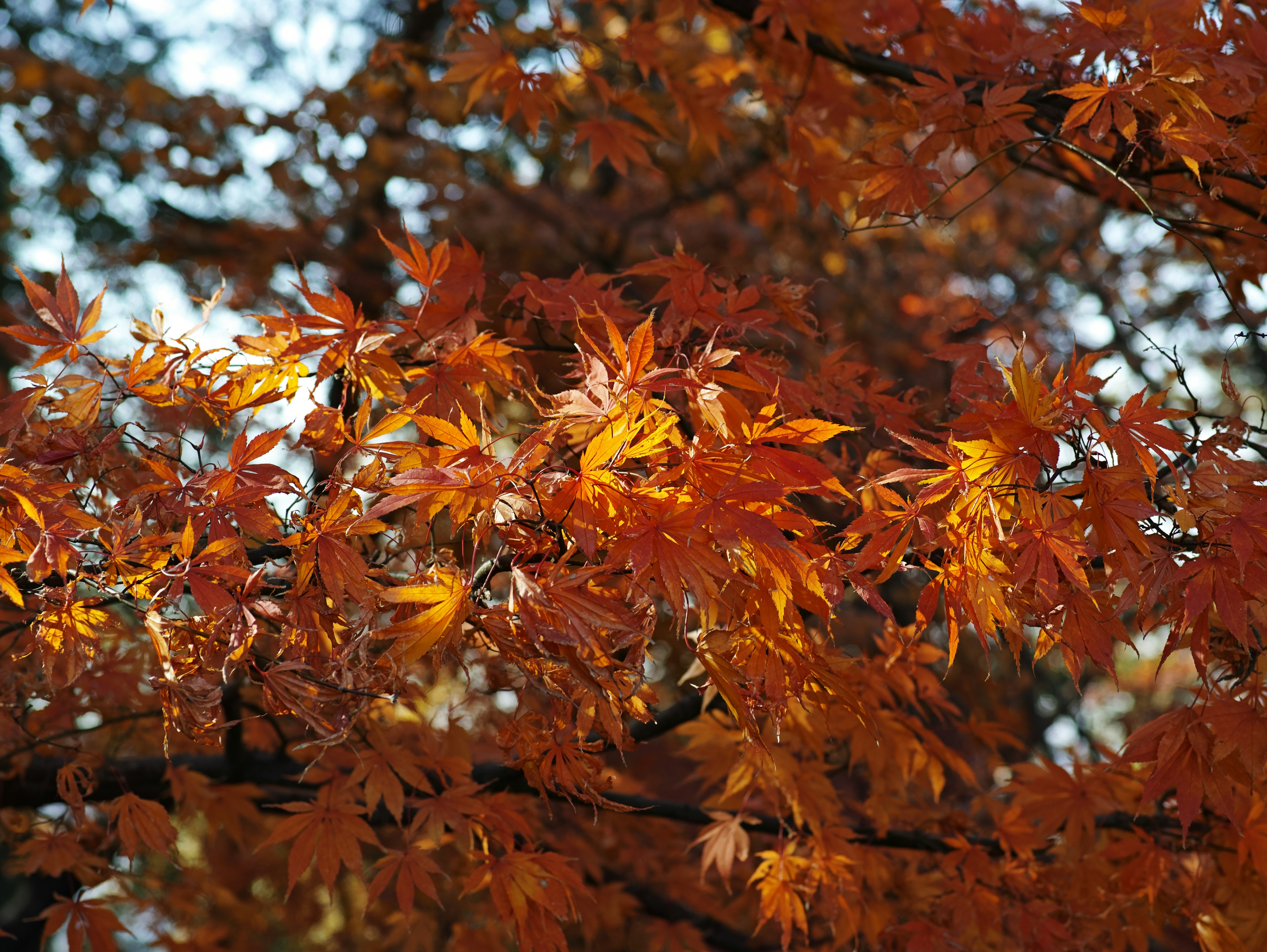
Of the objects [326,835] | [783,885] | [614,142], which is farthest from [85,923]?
[614,142]

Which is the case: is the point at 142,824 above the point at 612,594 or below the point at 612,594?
below

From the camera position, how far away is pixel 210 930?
15.0 feet

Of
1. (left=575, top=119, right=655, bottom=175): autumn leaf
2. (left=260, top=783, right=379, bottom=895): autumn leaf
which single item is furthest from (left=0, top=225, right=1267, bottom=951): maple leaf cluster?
(left=575, top=119, right=655, bottom=175): autumn leaf

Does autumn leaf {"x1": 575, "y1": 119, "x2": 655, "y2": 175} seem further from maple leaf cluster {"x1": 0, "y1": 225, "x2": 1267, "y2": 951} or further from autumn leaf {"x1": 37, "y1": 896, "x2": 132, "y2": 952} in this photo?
autumn leaf {"x1": 37, "y1": 896, "x2": 132, "y2": 952}

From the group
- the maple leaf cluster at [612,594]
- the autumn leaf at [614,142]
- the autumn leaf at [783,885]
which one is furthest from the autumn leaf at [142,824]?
the autumn leaf at [614,142]

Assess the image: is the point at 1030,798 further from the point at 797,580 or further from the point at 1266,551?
the point at 797,580

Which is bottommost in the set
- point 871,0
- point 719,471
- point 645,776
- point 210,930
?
point 210,930

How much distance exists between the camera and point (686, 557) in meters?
1.31

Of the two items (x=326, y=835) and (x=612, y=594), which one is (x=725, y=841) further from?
(x=612, y=594)

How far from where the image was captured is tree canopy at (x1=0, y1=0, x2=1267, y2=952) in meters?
1.41

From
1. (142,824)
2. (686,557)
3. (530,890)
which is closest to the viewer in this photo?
(686,557)

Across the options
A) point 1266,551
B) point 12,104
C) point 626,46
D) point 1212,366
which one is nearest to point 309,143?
point 12,104

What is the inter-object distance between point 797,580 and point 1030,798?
1501 millimetres

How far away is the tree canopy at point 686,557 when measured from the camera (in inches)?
55.6
